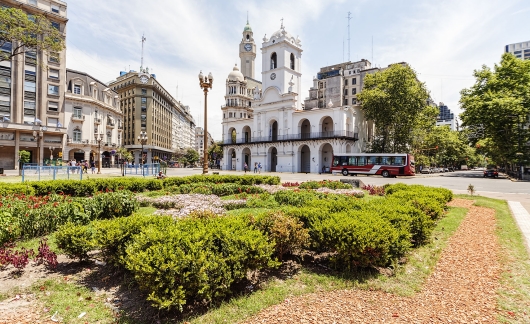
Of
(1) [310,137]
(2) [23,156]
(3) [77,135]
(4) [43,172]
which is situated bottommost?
(4) [43,172]

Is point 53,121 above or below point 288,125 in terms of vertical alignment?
above

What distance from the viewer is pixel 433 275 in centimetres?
447

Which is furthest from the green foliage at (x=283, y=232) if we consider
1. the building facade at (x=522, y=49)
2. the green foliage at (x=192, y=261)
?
the building facade at (x=522, y=49)

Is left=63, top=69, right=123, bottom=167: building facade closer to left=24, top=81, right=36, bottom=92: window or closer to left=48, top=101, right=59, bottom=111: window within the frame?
left=48, top=101, right=59, bottom=111: window

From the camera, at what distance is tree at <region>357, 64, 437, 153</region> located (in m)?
37.5

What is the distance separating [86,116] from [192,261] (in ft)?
180

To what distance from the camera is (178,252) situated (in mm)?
3145

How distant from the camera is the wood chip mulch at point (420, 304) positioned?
127 inches

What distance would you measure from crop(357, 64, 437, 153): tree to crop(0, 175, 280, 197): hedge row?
91.8ft

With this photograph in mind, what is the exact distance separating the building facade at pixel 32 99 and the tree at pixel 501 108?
54.2 metres

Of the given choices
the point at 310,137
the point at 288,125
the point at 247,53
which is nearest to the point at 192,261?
the point at 310,137

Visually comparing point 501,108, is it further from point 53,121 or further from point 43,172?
point 53,121

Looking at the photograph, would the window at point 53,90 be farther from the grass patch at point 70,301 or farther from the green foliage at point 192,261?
the green foliage at point 192,261

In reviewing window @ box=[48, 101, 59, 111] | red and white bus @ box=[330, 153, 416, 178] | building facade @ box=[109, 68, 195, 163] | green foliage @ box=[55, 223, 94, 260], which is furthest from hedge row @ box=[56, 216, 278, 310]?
building facade @ box=[109, 68, 195, 163]
